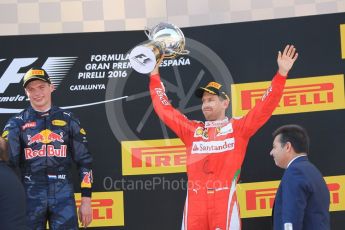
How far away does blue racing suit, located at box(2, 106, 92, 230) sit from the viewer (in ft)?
14.9

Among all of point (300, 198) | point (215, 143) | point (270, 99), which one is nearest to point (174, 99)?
point (215, 143)

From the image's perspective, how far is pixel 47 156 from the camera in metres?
4.62

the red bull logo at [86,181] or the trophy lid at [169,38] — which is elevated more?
the trophy lid at [169,38]

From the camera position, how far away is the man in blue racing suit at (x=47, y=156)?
179 inches

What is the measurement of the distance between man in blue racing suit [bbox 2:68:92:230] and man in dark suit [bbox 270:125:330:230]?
157cm

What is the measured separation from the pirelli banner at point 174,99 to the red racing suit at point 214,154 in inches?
17.4

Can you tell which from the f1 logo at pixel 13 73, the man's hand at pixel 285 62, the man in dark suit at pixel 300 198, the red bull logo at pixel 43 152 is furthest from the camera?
the f1 logo at pixel 13 73

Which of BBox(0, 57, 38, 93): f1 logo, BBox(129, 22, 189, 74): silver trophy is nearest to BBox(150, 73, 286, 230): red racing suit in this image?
BBox(129, 22, 189, 74): silver trophy

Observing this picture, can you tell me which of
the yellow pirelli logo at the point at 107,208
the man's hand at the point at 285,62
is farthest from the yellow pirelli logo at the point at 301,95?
the yellow pirelli logo at the point at 107,208

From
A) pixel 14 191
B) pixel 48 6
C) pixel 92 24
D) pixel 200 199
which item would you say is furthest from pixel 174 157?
pixel 14 191

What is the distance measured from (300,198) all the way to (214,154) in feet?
3.85

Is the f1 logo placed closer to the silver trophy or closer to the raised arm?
the silver trophy

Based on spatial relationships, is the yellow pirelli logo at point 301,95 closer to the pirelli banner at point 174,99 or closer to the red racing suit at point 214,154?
the pirelli banner at point 174,99

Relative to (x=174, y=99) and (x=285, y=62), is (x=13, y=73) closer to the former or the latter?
(x=174, y=99)
